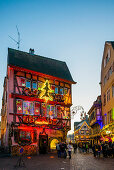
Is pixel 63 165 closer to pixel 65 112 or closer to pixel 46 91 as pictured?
pixel 46 91

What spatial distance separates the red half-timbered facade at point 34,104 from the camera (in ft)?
88.6

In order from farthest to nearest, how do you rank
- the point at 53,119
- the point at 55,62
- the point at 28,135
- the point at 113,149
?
the point at 55,62 < the point at 53,119 < the point at 28,135 < the point at 113,149

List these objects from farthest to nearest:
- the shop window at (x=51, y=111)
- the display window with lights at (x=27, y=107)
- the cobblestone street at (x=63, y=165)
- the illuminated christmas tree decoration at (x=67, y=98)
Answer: the illuminated christmas tree decoration at (x=67, y=98) < the shop window at (x=51, y=111) < the display window with lights at (x=27, y=107) < the cobblestone street at (x=63, y=165)

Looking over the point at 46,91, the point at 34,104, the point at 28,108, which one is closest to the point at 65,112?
the point at 46,91

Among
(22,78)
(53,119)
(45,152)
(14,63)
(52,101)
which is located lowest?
(45,152)

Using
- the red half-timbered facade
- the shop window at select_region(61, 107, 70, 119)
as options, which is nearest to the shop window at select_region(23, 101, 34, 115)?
the red half-timbered facade

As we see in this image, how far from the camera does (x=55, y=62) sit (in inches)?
1446

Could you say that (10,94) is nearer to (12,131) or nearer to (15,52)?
(12,131)

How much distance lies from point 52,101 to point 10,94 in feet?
21.2

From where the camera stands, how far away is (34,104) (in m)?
29.3

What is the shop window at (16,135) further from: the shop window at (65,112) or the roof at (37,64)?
the roof at (37,64)

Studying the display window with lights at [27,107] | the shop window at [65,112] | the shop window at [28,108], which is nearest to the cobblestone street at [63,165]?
the display window with lights at [27,107]

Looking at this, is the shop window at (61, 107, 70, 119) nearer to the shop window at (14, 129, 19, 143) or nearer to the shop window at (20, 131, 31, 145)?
the shop window at (20, 131, 31, 145)

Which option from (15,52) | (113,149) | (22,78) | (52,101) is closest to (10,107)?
(22,78)
